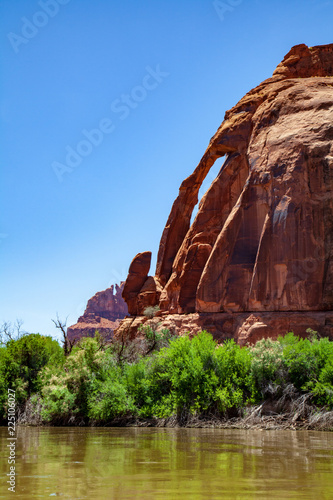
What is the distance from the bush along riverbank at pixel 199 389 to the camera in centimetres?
2059

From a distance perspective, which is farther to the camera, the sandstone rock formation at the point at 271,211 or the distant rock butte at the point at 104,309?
the distant rock butte at the point at 104,309

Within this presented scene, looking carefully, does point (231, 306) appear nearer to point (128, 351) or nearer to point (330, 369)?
point (128, 351)

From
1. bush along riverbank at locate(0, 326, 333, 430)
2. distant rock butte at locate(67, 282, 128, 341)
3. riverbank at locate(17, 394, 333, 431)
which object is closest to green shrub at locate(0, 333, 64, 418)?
bush along riverbank at locate(0, 326, 333, 430)

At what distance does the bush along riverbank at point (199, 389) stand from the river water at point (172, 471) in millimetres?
7741

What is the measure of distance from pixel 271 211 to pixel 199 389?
56.6 feet

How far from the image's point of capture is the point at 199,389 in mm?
21484

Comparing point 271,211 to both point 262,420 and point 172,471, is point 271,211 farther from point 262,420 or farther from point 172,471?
point 172,471

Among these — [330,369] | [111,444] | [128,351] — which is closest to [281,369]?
[330,369]

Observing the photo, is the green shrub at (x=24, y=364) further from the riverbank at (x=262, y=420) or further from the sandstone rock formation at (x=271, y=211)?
the sandstone rock formation at (x=271, y=211)

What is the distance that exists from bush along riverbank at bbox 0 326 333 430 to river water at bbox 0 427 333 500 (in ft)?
25.4

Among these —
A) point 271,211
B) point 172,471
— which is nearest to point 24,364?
point 271,211

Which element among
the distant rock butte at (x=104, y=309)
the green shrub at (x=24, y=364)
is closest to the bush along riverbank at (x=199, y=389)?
the green shrub at (x=24, y=364)

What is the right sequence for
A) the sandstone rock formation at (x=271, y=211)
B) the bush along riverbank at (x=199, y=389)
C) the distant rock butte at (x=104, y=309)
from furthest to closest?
1. the distant rock butte at (x=104, y=309)
2. the sandstone rock formation at (x=271, y=211)
3. the bush along riverbank at (x=199, y=389)

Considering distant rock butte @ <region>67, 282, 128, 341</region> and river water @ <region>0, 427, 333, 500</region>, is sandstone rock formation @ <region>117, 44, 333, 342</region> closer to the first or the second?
river water @ <region>0, 427, 333, 500</region>
